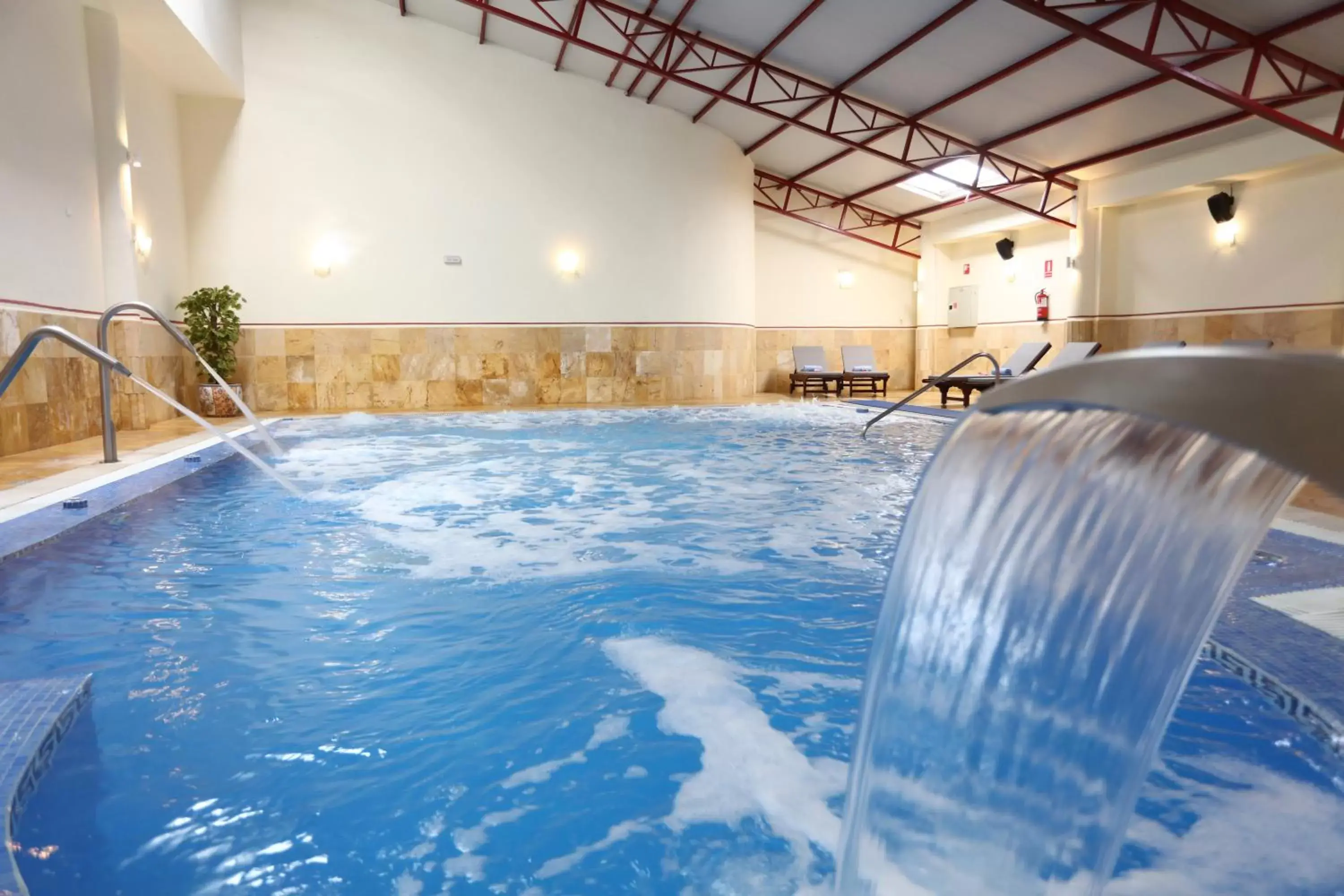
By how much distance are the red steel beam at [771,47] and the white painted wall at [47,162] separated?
7165 millimetres

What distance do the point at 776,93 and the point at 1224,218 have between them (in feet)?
19.8

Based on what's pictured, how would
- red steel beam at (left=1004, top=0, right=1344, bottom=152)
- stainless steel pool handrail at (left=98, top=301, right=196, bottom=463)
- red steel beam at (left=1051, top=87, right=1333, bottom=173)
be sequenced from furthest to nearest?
red steel beam at (left=1051, top=87, right=1333, bottom=173), red steel beam at (left=1004, top=0, right=1344, bottom=152), stainless steel pool handrail at (left=98, top=301, right=196, bottom=463)

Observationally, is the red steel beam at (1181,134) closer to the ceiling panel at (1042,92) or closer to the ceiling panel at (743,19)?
the ceiling panel at (1042,92)

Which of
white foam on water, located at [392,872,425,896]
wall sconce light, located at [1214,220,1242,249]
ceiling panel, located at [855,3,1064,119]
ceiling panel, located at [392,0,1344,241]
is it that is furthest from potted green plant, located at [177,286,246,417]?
wall sconce light, located at [1214,220,1242,249]

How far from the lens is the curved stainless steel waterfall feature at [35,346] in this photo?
3150mm

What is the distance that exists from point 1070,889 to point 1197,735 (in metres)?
0.87

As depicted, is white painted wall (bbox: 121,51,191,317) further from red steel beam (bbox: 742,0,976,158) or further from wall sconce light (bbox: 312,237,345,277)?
red steel beam (bbox: 742,0,976,158)

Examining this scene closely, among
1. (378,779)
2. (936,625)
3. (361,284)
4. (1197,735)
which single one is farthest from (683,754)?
(361,284)

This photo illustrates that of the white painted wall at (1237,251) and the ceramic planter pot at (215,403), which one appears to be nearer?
the white painted wall at (1237,251)

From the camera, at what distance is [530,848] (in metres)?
1.79

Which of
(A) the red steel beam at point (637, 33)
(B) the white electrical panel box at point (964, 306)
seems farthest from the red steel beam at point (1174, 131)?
(A) the red steel beam at point (637, 33)

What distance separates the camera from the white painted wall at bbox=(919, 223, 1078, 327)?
44.7 ft

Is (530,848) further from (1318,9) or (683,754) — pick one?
(1318,9)

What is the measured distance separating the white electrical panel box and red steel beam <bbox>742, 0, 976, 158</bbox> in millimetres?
4487
